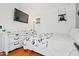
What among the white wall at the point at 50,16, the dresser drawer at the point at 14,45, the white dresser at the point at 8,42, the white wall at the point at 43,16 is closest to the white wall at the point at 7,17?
the white wall at the point at 43,16

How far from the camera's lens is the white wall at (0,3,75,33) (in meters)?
2.56

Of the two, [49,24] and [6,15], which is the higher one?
[6,15]

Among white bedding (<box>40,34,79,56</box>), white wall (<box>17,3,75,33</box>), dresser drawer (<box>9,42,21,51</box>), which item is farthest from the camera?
white wall (<box>17,3,75,33</box>)

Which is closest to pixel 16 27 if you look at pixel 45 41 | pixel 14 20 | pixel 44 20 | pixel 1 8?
pixel 14 20

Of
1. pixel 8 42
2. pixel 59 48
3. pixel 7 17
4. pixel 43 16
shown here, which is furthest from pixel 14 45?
pixel 43 16

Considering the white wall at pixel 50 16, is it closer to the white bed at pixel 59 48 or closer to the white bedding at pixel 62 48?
the white bed at pixel 59 48

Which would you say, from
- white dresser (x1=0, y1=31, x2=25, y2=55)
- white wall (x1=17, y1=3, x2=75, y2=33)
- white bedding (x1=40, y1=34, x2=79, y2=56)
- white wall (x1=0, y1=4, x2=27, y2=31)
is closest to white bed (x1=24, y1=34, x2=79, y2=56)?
white bedding (x1=40, y1=34, x2=79, y2=56)

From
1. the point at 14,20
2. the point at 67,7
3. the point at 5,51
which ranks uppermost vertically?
the point at 67,7

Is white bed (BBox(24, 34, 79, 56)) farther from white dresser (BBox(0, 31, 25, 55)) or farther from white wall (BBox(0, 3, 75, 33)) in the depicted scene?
white wall (BBox(0, 3, 75, 33))

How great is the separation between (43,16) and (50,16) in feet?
1.02

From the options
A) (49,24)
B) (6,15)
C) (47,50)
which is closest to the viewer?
(47,50)

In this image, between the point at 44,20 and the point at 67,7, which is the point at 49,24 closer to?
the point at 44,20

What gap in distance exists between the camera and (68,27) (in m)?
3.22

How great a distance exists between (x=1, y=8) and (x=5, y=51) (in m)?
1.12
